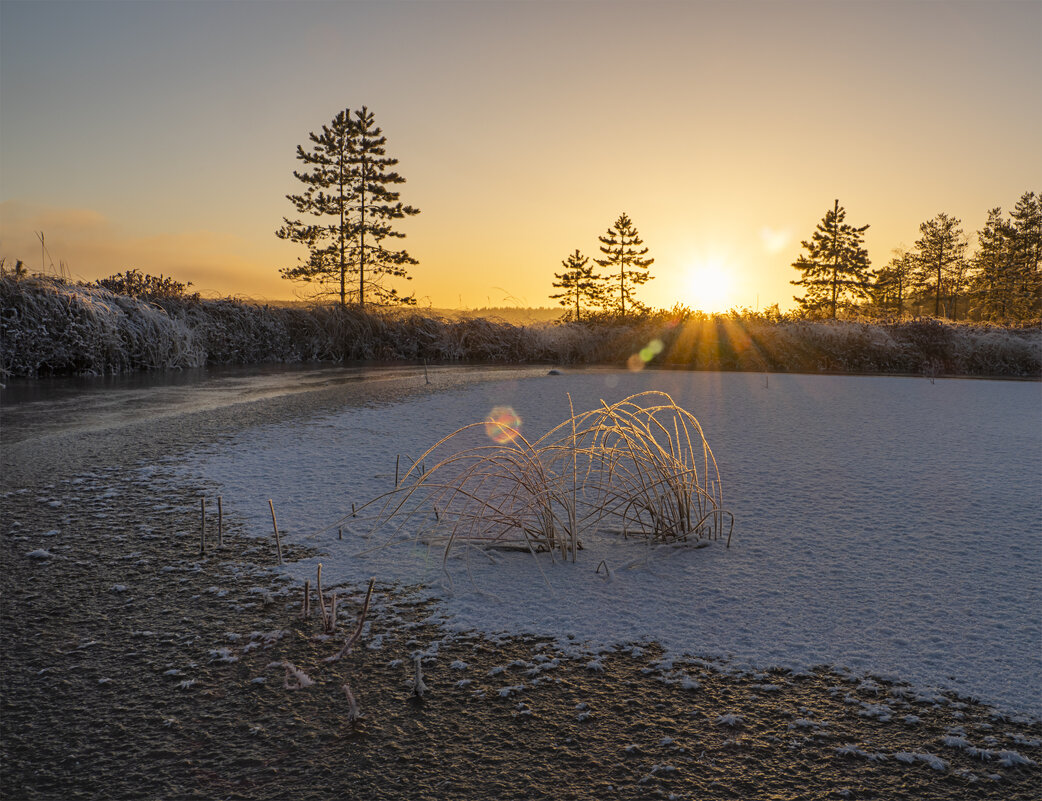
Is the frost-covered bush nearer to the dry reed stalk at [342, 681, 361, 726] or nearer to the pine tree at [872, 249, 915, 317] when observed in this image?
the dry reed stalk at [342, 681, 361, 726]

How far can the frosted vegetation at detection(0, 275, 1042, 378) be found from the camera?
39.4 ft

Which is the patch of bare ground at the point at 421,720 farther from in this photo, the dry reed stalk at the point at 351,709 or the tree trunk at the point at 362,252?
the tree trunk at the point at 362,252

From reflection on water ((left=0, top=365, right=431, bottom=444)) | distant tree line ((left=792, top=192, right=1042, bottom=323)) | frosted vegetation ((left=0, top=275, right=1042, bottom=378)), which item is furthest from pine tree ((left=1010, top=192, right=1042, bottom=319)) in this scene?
reflection on water ((left=0, top=365, right=431, bottom=444))

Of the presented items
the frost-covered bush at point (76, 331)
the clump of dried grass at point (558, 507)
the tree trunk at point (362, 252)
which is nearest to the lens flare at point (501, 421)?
the clump of dried grass at point (558, 507)

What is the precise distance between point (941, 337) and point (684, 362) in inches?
286

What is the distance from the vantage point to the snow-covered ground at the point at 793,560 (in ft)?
6.88

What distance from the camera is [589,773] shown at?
1486mm

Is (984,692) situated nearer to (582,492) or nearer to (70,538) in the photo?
(582,492)

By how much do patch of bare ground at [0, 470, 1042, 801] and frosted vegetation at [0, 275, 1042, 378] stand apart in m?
11.4

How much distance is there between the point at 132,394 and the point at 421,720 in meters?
9.05

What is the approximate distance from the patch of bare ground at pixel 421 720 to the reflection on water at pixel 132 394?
469 cm

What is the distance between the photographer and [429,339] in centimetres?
2052

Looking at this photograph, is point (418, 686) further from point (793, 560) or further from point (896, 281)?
point (896, 281)

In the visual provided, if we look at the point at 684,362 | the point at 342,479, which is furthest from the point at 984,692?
the point at 684,362
